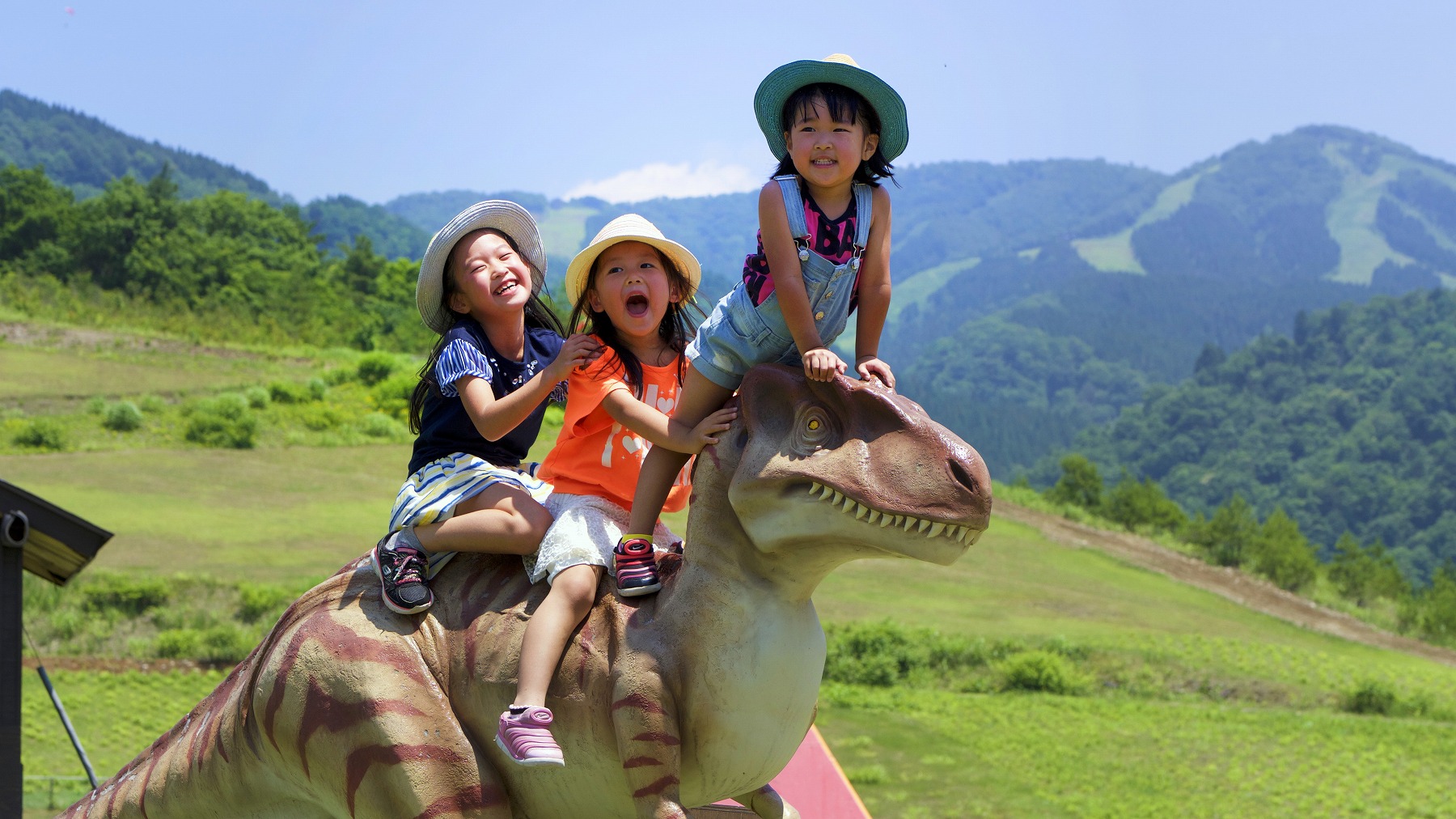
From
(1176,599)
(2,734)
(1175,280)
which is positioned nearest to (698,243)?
(1175,280)

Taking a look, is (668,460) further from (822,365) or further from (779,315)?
(822,365)

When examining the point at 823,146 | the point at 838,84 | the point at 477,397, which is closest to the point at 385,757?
the point at 477,397

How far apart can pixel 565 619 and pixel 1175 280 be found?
563ft

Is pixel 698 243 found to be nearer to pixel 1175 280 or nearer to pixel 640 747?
pixel 1175 280

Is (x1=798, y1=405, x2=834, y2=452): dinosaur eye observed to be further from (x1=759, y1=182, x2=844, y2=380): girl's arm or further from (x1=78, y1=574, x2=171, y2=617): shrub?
(x1=78, y1=574, x2=171, y2=617): shrub

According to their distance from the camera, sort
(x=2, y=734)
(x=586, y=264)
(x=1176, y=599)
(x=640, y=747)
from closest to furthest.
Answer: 1. (x=640, y=747)
2. (x=586, y=264)
3. (x=2, y=734)
4. (x=1176, y=599)

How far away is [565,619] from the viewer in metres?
3.01

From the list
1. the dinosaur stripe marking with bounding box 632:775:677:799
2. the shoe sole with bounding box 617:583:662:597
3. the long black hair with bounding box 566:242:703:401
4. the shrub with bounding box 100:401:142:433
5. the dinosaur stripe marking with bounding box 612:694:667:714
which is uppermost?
the long black hair with bounding box 566:242:703:401

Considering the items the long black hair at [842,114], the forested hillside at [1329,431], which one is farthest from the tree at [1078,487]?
the forested hillside at [1329,431]

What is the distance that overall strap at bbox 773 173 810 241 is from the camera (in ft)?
9.70

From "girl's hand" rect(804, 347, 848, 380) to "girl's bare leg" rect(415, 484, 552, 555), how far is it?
84 cm

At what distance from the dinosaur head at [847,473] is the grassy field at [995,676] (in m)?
8.31

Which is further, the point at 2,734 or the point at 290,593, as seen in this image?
the point at 290,593

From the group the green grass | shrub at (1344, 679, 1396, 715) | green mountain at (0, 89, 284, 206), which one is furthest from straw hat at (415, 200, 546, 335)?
green mountain at (0, 89, 284, 206)
